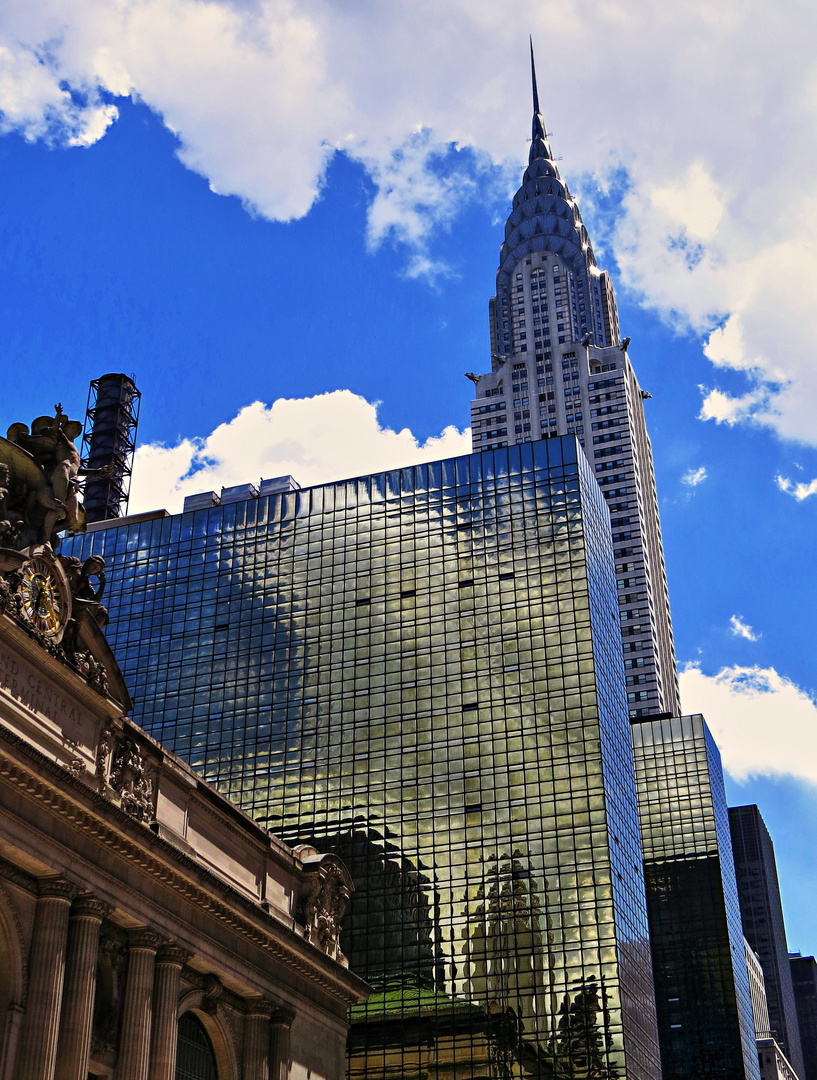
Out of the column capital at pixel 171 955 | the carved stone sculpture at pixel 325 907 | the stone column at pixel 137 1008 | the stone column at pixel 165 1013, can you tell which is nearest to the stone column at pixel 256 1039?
the carved stone sculpture at pixel 325 907

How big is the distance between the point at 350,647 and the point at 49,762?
71347 mm

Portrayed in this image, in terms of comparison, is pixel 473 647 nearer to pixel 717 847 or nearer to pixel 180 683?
pixel 180 683

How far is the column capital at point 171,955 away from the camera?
50.5 metres

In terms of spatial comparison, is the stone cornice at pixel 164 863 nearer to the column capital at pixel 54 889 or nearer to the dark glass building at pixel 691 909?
the column capital at pixel 54 889

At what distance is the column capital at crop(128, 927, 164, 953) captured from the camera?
4912 centimetres

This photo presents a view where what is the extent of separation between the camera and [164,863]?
50.3 meters

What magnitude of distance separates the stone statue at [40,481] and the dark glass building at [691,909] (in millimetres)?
114133

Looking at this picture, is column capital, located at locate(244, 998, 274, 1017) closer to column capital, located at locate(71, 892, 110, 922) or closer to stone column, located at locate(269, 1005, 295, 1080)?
stone column, located at locate(269, 1005, 295, 1080)

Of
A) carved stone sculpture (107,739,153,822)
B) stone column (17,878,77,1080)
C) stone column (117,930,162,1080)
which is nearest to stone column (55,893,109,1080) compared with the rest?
stone column (17,878,77,1080)

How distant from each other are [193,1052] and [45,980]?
554 inches

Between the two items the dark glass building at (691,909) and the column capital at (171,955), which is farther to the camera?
the dark glass building at (691,909)

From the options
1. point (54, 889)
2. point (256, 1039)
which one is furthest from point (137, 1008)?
point (256, 1039)

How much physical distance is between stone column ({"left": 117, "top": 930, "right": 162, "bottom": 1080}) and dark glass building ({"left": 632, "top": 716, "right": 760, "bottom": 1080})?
109 metres

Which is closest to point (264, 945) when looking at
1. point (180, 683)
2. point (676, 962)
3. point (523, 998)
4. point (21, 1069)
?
point (21, 1069)
